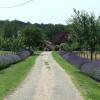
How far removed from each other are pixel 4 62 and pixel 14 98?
1029 inches

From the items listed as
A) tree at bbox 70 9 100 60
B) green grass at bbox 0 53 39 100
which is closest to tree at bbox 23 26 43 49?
tree at bbox 70 9 100 60

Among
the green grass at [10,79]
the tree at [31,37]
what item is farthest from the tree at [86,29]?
the tree at [31,37]

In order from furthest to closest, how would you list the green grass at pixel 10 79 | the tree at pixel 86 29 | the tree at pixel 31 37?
1. the tree at pixel 31 37
2. the tree at pixel 86 29
3. the green grass at pixel 10 79

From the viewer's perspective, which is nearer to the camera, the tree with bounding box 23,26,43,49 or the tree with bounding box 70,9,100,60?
the tree with bounding box 70,9,100,60

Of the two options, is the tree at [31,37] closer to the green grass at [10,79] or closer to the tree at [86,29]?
the tree at [86,29]

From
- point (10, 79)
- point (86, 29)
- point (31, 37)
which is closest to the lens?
point (10, 79)

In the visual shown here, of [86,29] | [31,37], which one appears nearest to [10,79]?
[86,29]

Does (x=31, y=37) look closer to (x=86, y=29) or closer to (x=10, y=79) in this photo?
(x=86, y=29)

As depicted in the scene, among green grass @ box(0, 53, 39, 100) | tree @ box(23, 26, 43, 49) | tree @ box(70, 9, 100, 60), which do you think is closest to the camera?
green grass @ box(0, 53, 39, 100)

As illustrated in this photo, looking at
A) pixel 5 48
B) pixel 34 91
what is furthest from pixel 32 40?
pixel 34 91

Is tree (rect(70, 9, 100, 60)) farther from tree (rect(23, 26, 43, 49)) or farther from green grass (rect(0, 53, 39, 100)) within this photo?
tree (rect(23, 26, 43, 49))

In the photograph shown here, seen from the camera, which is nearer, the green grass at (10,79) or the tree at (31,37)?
the green grass at (10,79)

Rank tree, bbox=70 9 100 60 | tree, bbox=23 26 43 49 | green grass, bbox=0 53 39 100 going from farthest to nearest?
tree, bbox=23 26 43 49
tree, bbox=70 9 100 60
green grass, bbox=0 53 39 100

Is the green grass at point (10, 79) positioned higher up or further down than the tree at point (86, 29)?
further down
